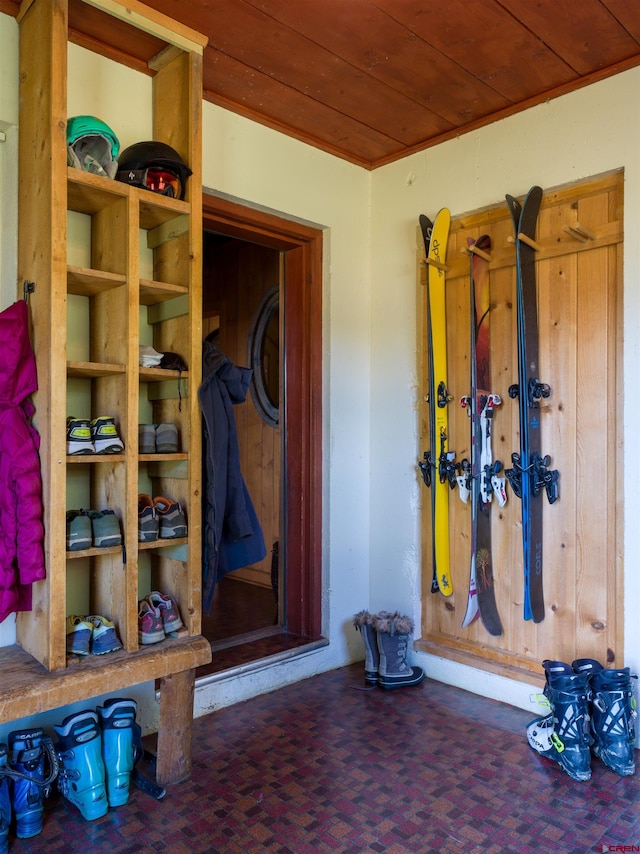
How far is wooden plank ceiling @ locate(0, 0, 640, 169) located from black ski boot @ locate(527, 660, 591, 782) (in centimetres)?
227

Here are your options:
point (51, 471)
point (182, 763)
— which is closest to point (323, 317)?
point (51, 471)

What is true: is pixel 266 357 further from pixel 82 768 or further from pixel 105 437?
pixel 82 768

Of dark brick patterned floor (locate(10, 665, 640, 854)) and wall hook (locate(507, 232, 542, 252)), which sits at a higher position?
wall hook (locate(507, 232, 542, 252))

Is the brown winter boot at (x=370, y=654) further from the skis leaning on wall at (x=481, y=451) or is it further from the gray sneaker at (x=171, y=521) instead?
the gray sneaker at (x=171, y=521)

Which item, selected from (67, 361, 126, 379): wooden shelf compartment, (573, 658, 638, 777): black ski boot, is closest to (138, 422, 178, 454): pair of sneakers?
(67, 361, 126, 379): wooden shelf compartment

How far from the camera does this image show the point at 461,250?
283cm

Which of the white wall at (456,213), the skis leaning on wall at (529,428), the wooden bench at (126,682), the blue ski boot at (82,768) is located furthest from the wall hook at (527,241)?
the blue ski boot at (82,768)

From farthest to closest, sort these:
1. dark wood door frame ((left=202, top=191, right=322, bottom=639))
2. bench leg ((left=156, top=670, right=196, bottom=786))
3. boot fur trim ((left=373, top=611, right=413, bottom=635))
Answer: dark wood door frame ((left=202, top=191, right=322, bottom=639))
boot fur trim ((left=373, top=611, right=413, bottom=635))
bench leg ((left=156, top=670, right=196, bottom=786))

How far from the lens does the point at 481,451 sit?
9.14 feet

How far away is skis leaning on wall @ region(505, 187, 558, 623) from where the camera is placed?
8.41 ft

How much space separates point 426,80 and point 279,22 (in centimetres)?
67

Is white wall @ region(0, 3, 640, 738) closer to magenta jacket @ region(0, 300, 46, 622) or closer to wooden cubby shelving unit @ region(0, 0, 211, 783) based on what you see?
wooden cubby shelving unit @ region(0, 0, 211, 783)

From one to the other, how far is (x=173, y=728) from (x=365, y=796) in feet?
2.17

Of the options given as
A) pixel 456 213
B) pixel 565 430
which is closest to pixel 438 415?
pixel 565 430
